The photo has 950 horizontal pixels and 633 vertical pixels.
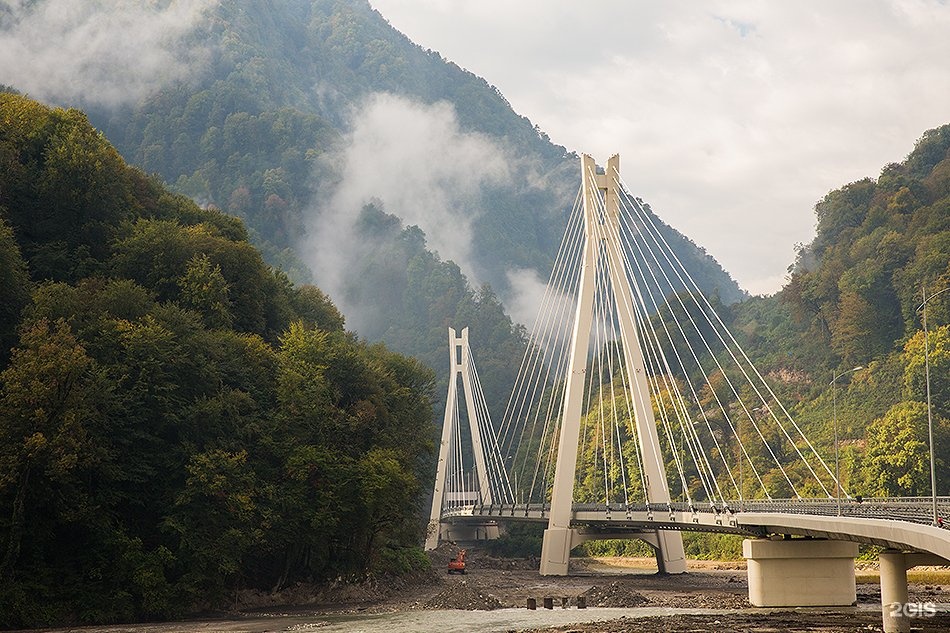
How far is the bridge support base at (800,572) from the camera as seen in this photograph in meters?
42.5

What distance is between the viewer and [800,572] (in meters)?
43.4

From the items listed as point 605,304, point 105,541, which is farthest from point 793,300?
point 105,541

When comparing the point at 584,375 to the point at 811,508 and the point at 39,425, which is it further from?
the point at 39,425

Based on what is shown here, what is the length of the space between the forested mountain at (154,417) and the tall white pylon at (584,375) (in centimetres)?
852

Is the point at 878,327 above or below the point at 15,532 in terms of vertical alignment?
above

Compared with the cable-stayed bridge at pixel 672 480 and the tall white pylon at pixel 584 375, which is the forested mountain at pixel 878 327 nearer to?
the cable-stayed bridge at pixel 672 480

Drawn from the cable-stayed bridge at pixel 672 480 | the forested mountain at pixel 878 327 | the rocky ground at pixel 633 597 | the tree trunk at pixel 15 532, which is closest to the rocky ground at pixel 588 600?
the rocky ground at pixel 633 597

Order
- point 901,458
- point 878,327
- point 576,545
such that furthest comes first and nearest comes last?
point 878,327 < point 576,545 < point 901,458

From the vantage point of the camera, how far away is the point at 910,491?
214 feet

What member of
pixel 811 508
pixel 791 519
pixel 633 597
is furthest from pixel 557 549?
pixel 791 519

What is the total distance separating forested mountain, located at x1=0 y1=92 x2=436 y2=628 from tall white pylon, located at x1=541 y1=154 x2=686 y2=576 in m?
8.52

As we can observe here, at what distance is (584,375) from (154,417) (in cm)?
2682

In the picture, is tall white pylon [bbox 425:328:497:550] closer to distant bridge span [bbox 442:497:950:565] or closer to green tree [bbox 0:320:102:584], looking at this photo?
distant bridge span [bbox 442:497:950:565]

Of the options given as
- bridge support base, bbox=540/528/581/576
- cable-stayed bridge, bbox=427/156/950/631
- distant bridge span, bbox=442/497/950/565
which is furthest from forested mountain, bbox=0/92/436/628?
distant bridge span, bbox=442/497/950/565
